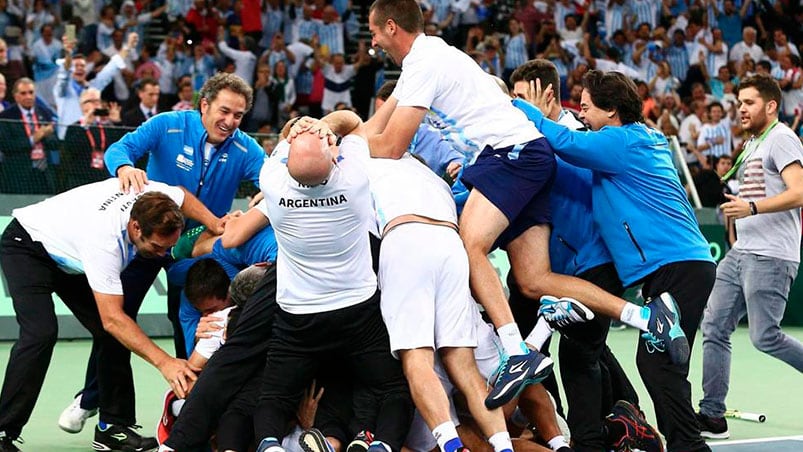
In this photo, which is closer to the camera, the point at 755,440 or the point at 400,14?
the point at 400,14

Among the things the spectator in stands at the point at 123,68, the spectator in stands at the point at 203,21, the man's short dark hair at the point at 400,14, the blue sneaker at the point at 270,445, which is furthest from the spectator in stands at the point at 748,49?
the blue sneaker at the point at 270,445

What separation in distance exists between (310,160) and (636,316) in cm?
205

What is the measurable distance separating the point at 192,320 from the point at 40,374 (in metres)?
1.06

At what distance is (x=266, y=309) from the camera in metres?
6.61

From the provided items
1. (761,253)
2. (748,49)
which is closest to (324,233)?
(761,253)

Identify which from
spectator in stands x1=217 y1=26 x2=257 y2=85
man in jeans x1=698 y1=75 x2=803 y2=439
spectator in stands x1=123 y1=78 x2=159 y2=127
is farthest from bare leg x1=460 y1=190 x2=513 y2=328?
spectator in stands x1=217 y1=26 x2=257 y2=85

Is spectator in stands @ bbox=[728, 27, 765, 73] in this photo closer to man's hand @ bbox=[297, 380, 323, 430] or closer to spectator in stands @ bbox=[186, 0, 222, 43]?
spectator in stands @ bbox=[186, 0, 222, 43]

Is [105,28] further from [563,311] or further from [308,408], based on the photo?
[563,311]

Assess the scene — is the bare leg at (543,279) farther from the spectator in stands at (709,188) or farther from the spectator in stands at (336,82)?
the spectator in stands at (336,82)

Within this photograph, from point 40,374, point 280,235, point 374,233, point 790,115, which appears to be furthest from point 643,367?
point 790,115

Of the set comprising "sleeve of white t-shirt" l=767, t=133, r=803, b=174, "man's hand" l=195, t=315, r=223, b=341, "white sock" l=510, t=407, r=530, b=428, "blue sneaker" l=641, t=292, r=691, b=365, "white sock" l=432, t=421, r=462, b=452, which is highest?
"sleeve of white t-shirt" l=767, t=133, r=803, b=174

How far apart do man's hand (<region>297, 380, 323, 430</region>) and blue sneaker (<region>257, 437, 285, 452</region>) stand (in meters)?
0.44

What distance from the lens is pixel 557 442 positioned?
6.67 meters

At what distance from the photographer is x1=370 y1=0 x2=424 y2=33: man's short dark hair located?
716 centimetres
